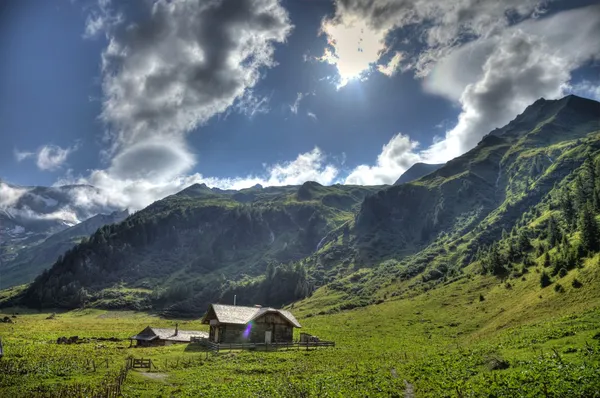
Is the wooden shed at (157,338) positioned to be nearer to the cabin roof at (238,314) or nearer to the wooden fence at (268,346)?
the cabin roof at (238,314)

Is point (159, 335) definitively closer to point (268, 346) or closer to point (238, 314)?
point (238, 314)

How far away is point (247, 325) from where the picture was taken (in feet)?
227

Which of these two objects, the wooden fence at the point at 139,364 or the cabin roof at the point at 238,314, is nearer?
the wooden fence at the point at 139,364

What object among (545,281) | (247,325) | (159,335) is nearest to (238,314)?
(247,325)

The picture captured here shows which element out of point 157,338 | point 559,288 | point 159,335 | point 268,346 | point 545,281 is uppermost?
point 545,281

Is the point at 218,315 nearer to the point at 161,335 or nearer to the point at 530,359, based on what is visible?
the point at 161,335

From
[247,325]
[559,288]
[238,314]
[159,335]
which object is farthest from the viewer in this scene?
[159,335]

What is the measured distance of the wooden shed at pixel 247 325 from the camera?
67244 millimetres

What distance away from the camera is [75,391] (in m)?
27.2

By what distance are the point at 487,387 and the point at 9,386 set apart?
127ft

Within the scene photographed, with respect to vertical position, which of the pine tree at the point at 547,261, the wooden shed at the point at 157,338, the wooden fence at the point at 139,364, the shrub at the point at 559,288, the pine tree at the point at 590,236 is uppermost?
the pine tree at the point at 590,236

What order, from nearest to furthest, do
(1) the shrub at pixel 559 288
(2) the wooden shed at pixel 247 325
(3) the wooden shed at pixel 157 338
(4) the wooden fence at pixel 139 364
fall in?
(4) the wooden fence at pixel 139 364
(1) the shrub at pixel 559 288
(2) the wooden shed at pixel 247 325
(3) the wooden shed at pixel 157 338

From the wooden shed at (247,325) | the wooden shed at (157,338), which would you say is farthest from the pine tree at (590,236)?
the wooden shed at (157,338)

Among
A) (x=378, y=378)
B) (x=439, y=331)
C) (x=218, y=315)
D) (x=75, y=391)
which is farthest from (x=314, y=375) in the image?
(x=439, y=331)
